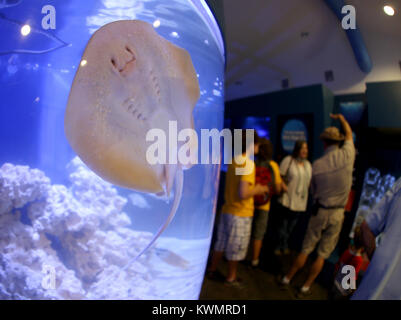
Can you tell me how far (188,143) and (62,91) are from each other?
12.5 inches

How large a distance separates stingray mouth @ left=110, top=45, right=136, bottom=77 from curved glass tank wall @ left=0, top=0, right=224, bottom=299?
0.07 metres

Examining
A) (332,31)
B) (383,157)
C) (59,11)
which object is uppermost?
(332,31)

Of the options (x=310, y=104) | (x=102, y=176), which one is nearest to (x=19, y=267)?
(x=102, y=176)

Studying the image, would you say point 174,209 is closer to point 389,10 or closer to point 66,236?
point 66,236

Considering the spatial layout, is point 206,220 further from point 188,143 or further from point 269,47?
point 269,47

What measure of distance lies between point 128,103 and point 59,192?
0.84ft

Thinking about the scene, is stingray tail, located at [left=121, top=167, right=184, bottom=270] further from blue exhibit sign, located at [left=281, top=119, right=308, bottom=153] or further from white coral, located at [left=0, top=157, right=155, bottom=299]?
blue exhibit sign, located at [left=281, top=119, right=308, bottom=153]

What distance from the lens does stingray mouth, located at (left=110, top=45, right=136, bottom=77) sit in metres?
0.58

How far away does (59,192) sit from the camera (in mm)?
565

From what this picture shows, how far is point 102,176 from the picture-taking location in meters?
0.57

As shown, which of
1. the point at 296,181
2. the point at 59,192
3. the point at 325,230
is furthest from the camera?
the point at 296,181

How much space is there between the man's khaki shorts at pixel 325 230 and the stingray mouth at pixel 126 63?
156 cm

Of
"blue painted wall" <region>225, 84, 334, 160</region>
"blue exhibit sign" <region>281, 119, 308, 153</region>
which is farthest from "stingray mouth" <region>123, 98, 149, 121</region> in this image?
"blue exhibit sign" <region>281, 119, 308, 153</region>

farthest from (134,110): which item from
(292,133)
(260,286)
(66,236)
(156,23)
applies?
(292,133)
